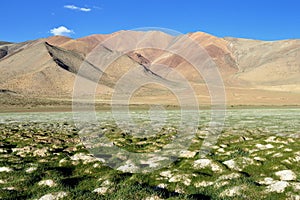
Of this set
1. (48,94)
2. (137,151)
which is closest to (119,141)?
(137,151)

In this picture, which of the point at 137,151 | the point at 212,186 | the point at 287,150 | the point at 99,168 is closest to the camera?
the point at 212,186

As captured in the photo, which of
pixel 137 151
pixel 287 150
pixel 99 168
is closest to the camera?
pixel 99 168

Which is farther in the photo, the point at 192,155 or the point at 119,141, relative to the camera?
the point at 119,141

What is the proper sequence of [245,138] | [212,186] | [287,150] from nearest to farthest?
[212,186]
[287,150]
[245,138]

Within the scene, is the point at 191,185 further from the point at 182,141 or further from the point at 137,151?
the point at 182,141

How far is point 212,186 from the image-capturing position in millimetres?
15359

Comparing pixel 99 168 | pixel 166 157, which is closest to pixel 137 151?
pixel 166 157

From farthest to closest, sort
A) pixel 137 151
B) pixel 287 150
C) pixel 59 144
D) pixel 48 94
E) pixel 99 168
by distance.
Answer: pixel 48 94 < pixel 59 144 < pixel 137 151 < pixel 287 150 < pixel 99 168

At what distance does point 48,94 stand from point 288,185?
176739mm

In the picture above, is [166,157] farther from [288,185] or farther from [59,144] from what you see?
[59,144]

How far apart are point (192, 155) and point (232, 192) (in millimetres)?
8957

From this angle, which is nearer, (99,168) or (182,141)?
(99,168)

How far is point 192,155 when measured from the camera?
2295cm

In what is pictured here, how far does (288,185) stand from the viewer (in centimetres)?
1429
